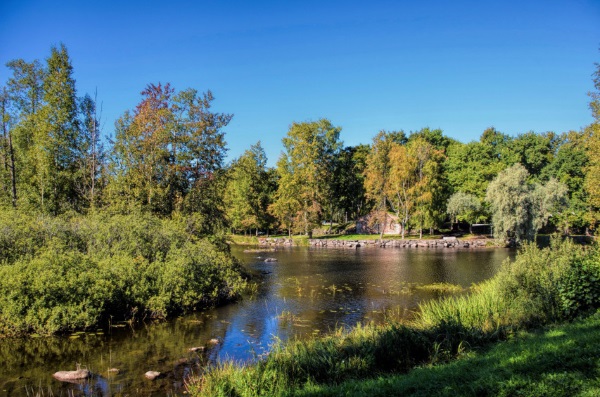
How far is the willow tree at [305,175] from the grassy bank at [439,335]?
165 ft

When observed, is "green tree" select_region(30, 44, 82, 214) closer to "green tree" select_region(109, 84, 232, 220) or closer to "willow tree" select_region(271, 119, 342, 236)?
"green tree" select_region(109, 84, 232, 220)

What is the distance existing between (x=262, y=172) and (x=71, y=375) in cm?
6257

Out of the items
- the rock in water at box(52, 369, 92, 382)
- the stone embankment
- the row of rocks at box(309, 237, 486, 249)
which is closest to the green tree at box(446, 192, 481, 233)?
the stone embankment

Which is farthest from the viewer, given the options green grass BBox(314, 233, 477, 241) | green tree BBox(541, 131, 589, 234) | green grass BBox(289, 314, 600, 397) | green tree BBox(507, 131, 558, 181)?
green tree BBox(507, 131, 558, 181)

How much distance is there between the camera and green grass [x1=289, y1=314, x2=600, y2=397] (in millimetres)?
6285

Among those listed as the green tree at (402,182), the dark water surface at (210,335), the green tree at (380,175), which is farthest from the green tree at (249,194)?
the dark water surface at (210,335)

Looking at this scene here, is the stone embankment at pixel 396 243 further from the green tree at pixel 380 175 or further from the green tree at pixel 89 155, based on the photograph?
the green tree at pixel 89 155

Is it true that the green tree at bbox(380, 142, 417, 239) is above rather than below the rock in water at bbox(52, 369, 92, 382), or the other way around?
above

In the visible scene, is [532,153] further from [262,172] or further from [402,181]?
[262,172]

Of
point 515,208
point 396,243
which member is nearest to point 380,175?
point 396,243

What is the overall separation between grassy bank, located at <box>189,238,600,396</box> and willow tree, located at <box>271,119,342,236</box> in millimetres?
50328

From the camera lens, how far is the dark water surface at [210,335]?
34.2 ft

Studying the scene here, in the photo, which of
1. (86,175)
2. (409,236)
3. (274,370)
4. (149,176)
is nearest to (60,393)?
(274,370)

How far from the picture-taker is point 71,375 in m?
10.6
